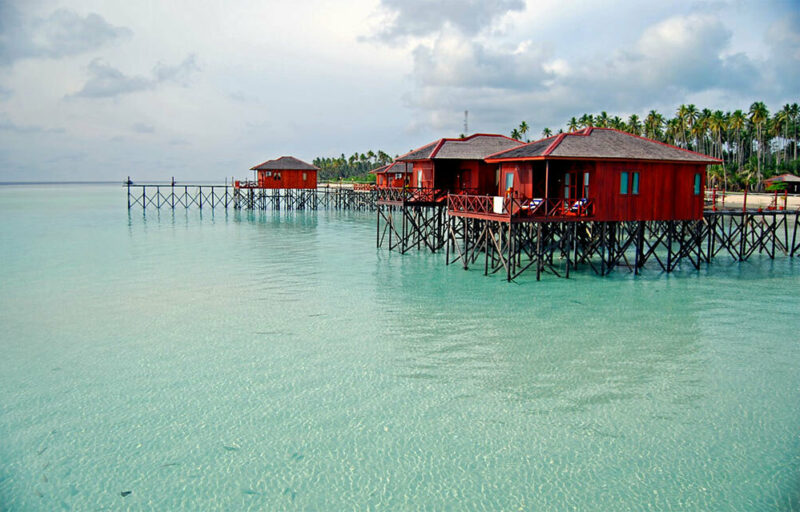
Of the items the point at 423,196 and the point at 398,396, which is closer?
the point at 398,396

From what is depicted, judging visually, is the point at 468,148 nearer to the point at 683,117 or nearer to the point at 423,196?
the point at 423,196

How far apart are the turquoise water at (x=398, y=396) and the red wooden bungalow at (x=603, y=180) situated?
311cm

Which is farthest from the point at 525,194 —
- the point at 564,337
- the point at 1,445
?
the point at 1,445

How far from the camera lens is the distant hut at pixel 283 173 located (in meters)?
59.1

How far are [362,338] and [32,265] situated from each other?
1889cm

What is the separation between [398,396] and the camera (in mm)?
10977

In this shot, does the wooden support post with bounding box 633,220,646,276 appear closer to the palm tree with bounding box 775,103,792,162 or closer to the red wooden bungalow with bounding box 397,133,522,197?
the red wooden bungalow with bounding box 397,133,522,197

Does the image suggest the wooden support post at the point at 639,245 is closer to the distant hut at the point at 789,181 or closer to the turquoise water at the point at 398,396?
the turquoise water at the point at 398,396

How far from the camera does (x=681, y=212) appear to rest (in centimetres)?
2312

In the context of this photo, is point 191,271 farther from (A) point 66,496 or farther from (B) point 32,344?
(A) point 66,496

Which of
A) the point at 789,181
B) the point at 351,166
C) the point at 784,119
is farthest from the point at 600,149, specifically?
the point at 351,166

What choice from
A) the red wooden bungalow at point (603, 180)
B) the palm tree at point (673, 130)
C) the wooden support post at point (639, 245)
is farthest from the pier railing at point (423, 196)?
the palm tree at point (673, 130)

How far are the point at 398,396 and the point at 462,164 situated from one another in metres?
19.8

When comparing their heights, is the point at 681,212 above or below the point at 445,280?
above
